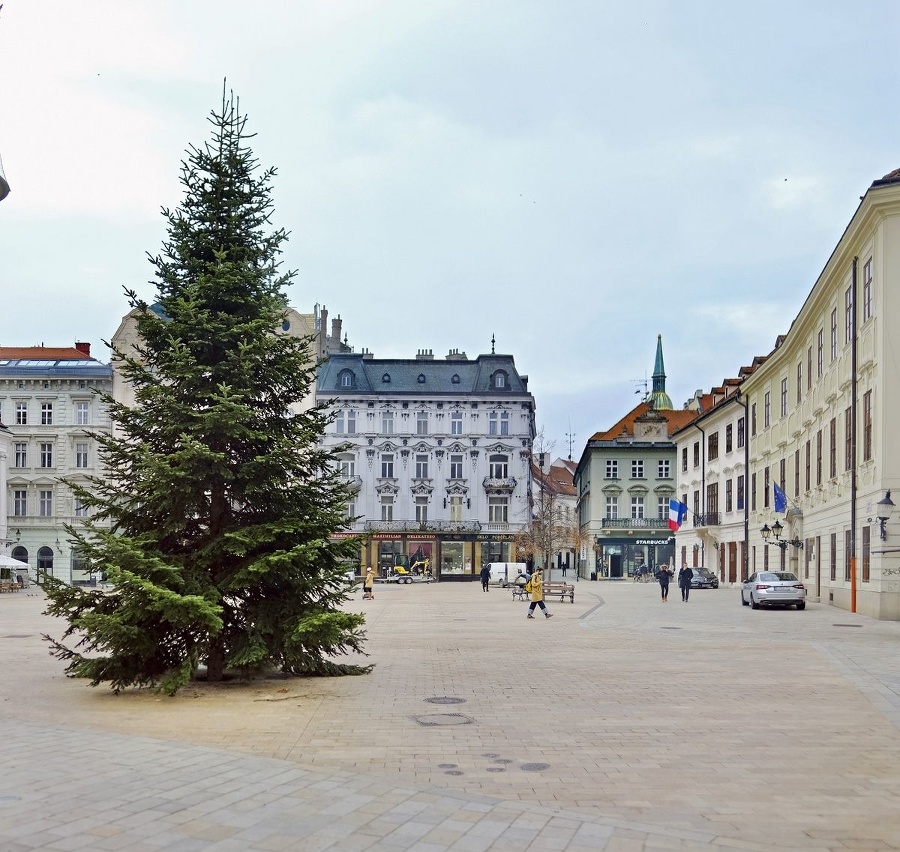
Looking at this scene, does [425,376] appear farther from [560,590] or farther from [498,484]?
[560,590]

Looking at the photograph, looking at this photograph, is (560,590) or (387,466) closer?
(560,590)

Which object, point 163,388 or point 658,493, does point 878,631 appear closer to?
point 163,388

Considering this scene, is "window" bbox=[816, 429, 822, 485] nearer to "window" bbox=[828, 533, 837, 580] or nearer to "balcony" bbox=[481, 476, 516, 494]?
"window" bbox=[828, 533, 837, 580]

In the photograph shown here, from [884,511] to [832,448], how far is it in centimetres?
828

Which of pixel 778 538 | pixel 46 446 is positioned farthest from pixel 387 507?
pixel 778 538

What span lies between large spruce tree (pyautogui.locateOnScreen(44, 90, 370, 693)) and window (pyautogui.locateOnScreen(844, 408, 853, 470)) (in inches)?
884

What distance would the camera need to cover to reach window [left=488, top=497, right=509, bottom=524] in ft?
263

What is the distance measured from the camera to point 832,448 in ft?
119

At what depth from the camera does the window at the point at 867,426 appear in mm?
30531

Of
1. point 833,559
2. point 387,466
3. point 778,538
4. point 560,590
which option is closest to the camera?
point 833,559

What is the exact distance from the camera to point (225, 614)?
565 inches

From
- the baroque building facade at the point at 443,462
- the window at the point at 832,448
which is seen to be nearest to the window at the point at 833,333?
the window at the point at 832,448

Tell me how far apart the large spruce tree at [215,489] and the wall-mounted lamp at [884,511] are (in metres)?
18.2

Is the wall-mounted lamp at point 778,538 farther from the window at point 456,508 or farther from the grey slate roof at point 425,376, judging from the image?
the grey slate roof at point 425,376
